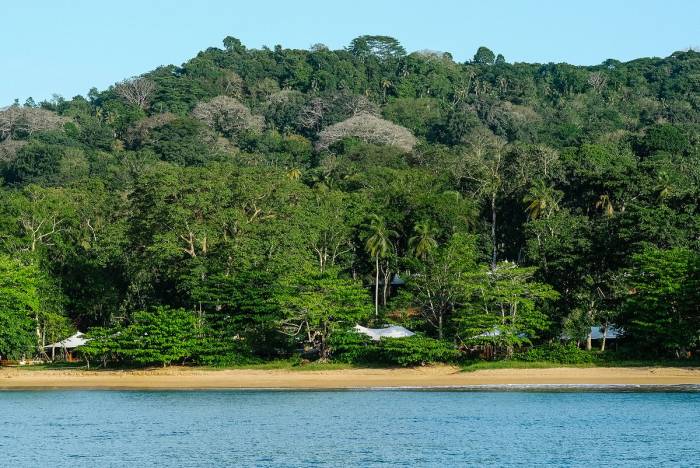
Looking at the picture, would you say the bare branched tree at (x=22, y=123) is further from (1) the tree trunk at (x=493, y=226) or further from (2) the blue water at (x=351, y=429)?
(2) the blue water at (x=351, y=429)

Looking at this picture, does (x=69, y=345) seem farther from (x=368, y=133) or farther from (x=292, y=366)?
(x=368, y=133)

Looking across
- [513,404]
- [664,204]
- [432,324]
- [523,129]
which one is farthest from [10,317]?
[523,129]

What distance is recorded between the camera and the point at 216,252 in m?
69.9

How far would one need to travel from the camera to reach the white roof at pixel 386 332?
64.2 metres

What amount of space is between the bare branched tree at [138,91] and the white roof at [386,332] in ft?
393

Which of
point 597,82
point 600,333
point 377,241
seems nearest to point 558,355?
point 600,333

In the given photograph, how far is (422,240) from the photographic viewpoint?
7581 cm

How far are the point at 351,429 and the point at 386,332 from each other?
64.2ft

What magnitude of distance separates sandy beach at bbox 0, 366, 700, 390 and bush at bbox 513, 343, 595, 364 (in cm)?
154

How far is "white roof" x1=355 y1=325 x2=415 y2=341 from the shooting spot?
64250mm

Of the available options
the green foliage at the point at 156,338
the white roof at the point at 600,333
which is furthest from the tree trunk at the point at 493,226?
the green foliage at the point at 156,338

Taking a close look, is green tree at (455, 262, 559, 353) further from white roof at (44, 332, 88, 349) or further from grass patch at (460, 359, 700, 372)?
white roof at (44, 332, 88, 349)

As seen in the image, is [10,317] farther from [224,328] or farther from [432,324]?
[432,324]

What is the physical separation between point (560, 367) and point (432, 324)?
7984mm
